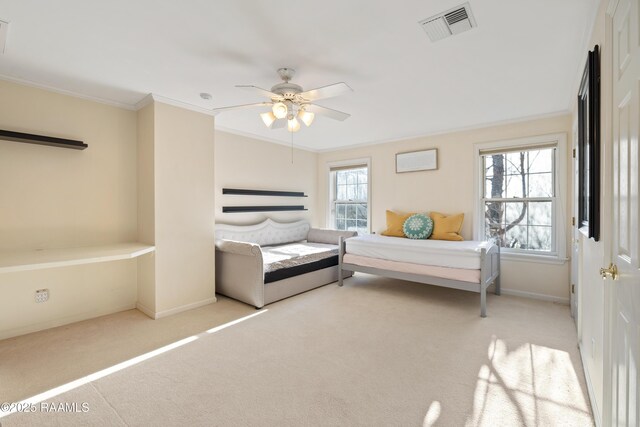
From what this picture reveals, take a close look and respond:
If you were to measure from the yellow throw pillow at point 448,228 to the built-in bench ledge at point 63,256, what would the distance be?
3713mm

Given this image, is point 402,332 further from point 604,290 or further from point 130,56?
point 130,56

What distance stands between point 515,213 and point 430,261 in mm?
1543

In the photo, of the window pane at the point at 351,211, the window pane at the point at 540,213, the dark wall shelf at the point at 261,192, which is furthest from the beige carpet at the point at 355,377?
the window pane at the point at 351,211

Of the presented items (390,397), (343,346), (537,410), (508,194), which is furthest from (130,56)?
(508,194)

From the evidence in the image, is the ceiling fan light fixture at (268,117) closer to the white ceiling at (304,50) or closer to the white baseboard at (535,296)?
the white ceiling at (304,50)

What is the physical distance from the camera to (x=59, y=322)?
301cm

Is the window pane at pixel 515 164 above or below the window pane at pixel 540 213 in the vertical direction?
above

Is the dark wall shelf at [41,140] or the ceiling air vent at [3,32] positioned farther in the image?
the dark wall shelf at [41,140]

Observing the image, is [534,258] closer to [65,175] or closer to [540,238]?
[540,238]

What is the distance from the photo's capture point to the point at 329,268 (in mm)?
4516

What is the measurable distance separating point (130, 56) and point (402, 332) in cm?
331

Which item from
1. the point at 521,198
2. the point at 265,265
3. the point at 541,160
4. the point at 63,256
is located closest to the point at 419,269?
the point at 521,198

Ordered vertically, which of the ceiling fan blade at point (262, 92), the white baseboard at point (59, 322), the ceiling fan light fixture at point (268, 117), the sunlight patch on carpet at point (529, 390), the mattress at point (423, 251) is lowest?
the sunlight patch on carpet at point (529, 390)

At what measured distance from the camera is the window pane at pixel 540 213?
12.8 ft
